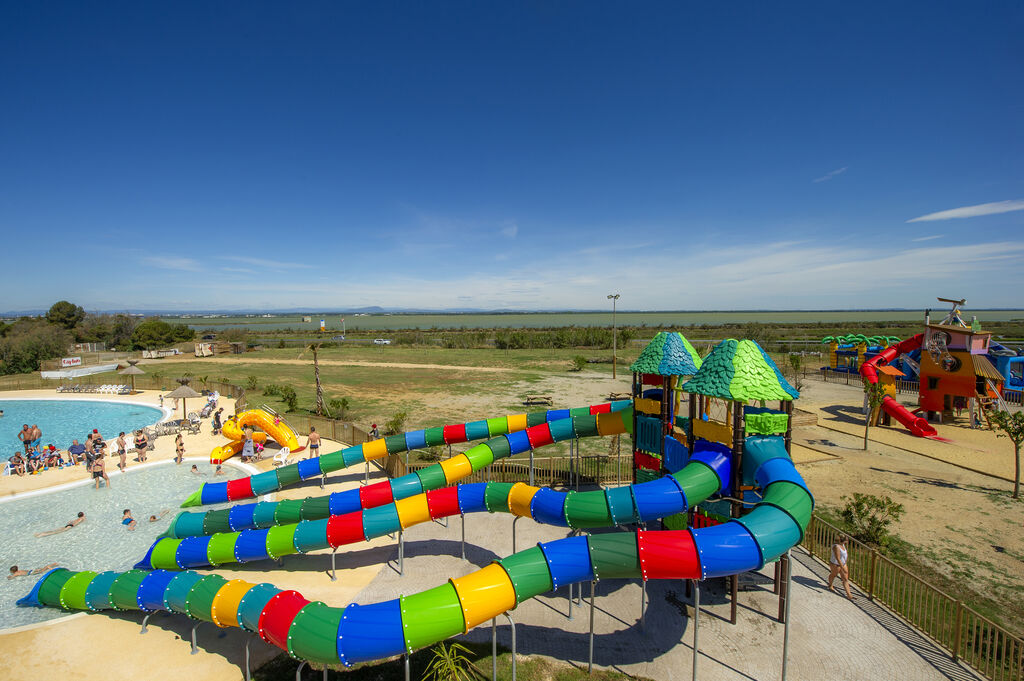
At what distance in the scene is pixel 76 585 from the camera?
33.6 feet

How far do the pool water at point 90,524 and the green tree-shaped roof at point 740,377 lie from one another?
16.2 m

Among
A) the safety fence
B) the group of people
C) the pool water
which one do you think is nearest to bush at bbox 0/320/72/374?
the group of people

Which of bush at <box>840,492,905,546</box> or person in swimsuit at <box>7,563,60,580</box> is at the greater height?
bush at <box>840,492,905,546</box>

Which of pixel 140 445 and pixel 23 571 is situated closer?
pixel 23 571

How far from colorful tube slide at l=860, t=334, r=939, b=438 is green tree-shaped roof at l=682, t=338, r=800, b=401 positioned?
20424 mm

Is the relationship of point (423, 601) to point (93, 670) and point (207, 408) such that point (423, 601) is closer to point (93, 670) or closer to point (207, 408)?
point (93, 670)

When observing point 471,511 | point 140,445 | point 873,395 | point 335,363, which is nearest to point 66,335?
point 335,363

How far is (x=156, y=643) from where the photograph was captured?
9148 mm

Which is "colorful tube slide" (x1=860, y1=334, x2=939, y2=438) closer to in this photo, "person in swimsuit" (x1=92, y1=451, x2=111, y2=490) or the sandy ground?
the sandy ground

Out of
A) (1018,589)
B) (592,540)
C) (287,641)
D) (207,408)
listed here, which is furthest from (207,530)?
(1018,589)

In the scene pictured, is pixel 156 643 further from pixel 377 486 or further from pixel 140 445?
pixel 140 445

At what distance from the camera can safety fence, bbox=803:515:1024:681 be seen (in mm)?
7926

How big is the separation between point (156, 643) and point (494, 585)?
7659 mm

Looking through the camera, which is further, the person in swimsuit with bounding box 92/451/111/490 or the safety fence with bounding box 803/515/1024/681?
the person in swimsuit with bounding box 92/451/111/490
